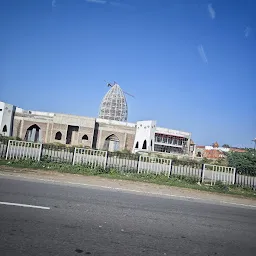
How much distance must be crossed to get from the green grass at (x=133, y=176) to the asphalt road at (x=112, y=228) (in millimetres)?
4673

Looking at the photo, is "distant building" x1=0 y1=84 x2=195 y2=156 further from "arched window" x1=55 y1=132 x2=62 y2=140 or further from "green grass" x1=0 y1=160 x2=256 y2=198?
"green grass" x1=0 y1=160 x2=256 y2=198

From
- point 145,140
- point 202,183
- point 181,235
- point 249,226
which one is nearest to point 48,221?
point 181,235

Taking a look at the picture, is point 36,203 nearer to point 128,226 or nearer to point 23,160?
point 128,226

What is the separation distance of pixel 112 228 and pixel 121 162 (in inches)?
377

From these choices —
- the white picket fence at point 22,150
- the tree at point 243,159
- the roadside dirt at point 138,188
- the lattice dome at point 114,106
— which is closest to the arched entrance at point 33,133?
the lattice dome at point 114,106

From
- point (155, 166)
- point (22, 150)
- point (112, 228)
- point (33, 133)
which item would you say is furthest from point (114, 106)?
point (112, 228)

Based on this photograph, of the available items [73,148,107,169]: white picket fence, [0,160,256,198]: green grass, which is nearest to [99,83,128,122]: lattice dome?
[73,148,107,169]: white picket fence

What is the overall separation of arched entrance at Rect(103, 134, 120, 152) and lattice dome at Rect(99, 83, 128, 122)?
1025 centimetres

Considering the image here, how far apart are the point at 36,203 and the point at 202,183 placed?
988 cm

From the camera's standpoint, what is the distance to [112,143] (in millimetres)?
40719

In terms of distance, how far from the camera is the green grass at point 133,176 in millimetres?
11086

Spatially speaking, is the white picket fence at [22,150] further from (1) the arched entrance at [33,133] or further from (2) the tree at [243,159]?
(1) the arched entrance at [33,133]

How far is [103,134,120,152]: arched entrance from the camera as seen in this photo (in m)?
40.4

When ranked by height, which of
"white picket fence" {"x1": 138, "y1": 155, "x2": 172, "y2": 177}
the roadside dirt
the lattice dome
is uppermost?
the lattice dome
